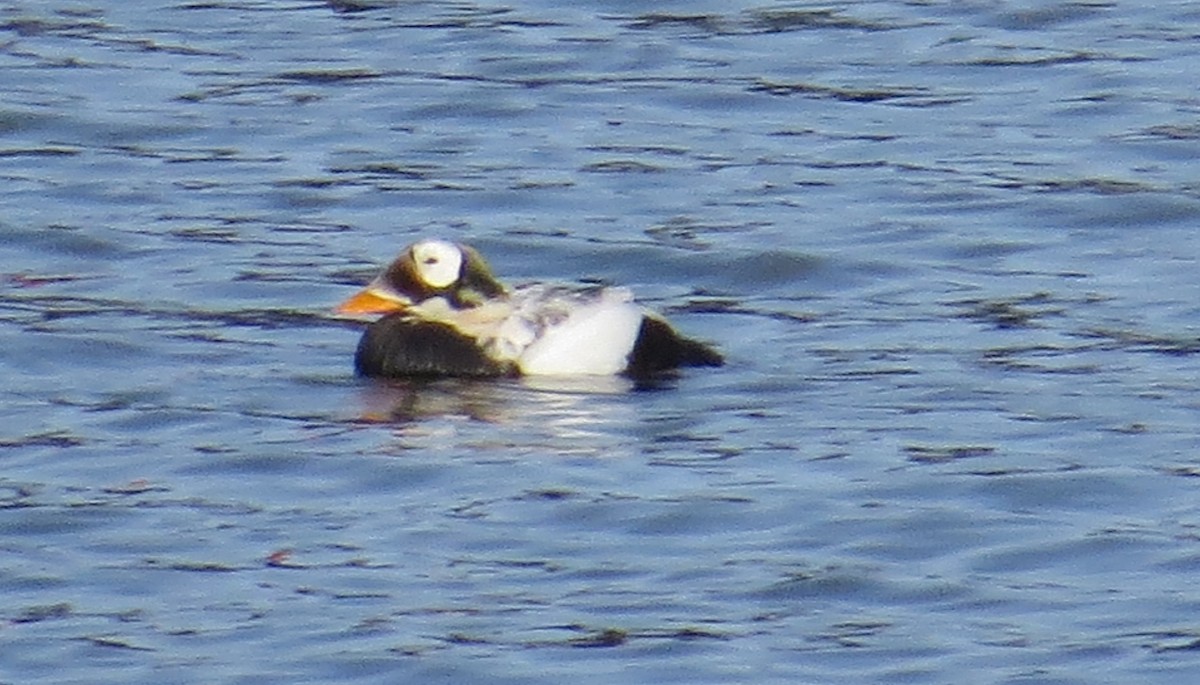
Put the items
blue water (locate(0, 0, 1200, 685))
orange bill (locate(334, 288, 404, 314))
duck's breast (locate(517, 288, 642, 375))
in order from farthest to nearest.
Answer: orange bill (locate(334, 288, 404, 314))
duck's breast (locate(517, 288, 642, 375))
blue water (locate(0, 0, 1200, 685))

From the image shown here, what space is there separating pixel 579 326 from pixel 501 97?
5.13 metres

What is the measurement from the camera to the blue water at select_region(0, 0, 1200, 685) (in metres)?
8.91

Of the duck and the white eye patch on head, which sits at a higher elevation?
the white eye patch on head

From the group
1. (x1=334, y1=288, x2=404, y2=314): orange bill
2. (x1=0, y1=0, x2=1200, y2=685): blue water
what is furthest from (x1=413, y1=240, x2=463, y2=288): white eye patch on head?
(x1=0, y1=0, x2=1200, y2=685): blue water

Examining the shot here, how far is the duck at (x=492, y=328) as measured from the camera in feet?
39.9

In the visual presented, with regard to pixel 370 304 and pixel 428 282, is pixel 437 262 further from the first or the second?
pixel 370 304

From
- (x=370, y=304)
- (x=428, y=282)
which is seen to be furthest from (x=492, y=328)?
(x=370, y=304)

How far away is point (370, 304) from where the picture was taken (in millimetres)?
12578

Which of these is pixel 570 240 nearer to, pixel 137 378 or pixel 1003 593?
pixel 137 378

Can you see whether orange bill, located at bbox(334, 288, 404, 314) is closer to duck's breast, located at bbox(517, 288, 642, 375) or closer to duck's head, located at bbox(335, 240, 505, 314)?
duck's head, located at bbox(335, 240, 505, 314)

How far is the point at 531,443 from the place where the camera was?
36.2ft

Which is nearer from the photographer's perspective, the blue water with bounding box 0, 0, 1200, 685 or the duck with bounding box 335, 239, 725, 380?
the blue water with bounding box 0, 0, 1200, 685

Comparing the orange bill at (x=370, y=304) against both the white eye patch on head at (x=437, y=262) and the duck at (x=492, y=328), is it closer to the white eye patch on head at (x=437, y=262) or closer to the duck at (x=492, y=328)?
the duck at (x=492, y=328)

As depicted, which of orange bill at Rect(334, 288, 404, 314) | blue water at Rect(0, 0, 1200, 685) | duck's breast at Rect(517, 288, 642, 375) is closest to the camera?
blue water at Rect(0, 0, 1200, 685)
